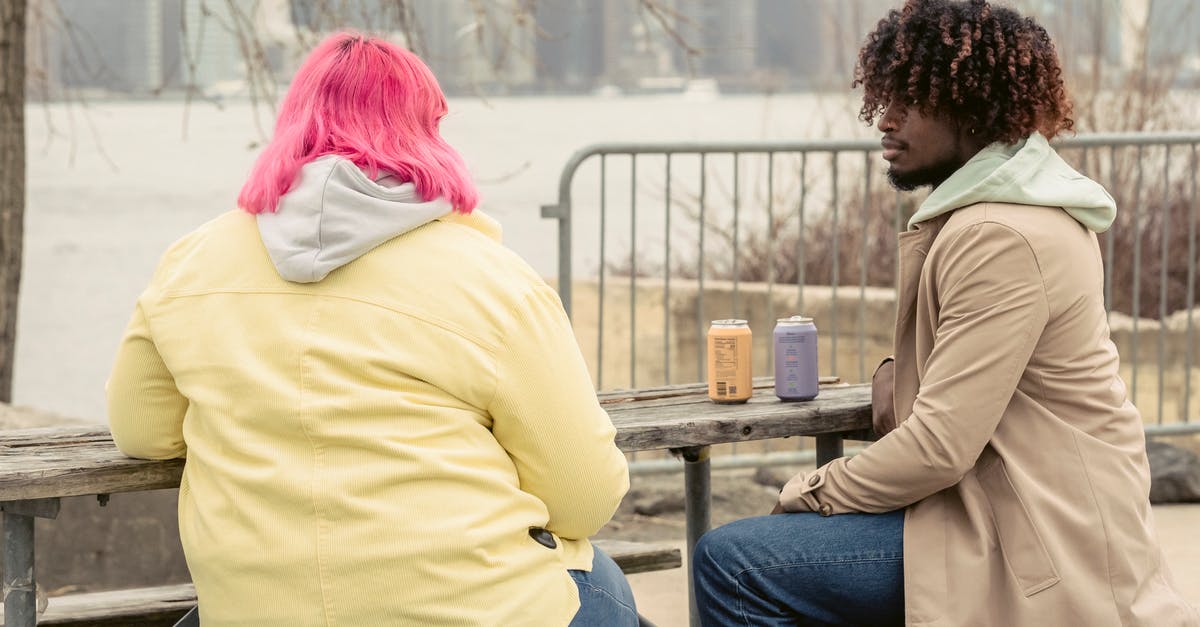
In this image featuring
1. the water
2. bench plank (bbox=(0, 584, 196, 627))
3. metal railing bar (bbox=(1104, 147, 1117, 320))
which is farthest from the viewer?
the water

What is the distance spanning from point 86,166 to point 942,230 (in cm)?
1697

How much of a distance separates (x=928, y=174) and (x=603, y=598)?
0.96 meters

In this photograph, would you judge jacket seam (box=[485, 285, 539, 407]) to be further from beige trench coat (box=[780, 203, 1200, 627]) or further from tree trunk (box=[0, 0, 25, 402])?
tree trunk (box=[0, 0, 25, 402])

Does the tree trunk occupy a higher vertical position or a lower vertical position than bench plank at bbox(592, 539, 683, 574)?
higher

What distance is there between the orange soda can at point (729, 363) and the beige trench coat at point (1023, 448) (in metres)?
0.51

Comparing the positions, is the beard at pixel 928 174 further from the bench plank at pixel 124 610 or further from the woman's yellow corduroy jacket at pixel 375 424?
the bench plank at pixel 124 610

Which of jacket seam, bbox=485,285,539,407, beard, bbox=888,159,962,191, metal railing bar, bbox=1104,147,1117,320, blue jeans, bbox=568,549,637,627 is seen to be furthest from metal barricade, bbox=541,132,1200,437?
jacket seam, bbox=485,285,539,407

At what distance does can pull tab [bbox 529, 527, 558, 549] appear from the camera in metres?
2.11

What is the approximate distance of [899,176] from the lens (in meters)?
2.54

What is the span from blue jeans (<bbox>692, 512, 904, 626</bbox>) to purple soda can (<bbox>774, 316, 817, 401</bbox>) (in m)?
0.40

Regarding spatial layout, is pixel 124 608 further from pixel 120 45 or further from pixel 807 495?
pixel 120 45

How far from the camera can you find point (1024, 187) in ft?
7.53

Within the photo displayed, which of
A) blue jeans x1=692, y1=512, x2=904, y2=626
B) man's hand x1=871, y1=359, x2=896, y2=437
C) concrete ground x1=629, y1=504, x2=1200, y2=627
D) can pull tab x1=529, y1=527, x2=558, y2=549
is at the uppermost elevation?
man's hand x1=871, y1=359, x2=896, y2=437

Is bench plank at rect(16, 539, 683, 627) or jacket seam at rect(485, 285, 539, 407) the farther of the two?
bench plank at rect(16, 539, 683, 627)
